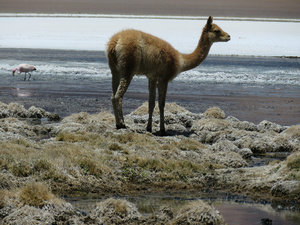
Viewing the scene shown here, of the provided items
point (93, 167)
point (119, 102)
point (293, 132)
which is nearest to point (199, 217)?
Result: point (93, 167)

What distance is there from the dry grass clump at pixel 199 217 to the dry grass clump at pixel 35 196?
1506 mm

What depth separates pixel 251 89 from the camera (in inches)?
1006

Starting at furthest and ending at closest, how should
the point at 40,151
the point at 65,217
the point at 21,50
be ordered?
the point at 21,50 < the point at 40,151 < the point at 65,217

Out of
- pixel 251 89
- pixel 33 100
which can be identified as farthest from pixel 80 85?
pixel 251 89

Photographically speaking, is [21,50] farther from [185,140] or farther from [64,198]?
[64,198]

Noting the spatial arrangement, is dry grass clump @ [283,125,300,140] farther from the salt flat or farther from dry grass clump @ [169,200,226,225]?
the salt flat

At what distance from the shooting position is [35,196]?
319 inches

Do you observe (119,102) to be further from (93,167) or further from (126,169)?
(93,167)

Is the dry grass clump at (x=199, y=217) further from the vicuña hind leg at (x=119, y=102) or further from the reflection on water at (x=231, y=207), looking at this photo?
the vicuña hind leg at (x=119, y=102)

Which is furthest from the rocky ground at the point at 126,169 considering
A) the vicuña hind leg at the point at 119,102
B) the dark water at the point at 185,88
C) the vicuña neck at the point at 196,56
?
the dark water at the point at 185,88

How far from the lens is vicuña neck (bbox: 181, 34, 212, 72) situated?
598 inches

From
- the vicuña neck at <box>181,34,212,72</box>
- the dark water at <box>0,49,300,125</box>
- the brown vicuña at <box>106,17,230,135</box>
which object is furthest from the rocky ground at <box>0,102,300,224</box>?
the dark water at <box>0,49,300,125</box>

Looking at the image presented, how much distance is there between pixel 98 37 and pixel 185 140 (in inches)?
1678

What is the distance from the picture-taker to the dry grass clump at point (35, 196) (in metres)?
8.05
